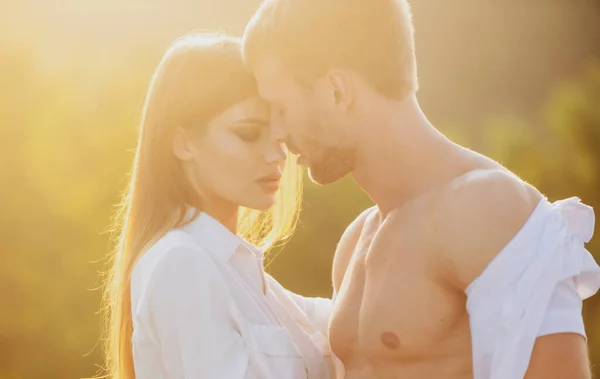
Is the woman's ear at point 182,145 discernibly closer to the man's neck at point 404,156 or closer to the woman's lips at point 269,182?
the woman's lips at point 269,182

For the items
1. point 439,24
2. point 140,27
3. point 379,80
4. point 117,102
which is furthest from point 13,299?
point 379,80

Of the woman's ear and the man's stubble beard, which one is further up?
the woman's ear

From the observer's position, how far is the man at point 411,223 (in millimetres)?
2627

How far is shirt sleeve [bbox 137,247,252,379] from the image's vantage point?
9.57 feet

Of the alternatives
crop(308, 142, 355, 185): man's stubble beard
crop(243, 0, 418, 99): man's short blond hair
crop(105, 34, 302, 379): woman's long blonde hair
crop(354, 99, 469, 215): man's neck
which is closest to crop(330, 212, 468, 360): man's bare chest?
crop(354, 99, 469, 215): man's neck

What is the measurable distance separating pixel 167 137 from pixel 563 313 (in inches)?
58.6

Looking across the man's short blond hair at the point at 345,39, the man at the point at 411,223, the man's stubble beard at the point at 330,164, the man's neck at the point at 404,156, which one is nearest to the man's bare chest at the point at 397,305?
the man at the point at 411,223

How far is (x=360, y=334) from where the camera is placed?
296cm

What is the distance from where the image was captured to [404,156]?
9.61ft

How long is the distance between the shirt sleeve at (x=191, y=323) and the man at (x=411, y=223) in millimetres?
375

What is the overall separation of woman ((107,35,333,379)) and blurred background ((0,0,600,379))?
7.35 metres

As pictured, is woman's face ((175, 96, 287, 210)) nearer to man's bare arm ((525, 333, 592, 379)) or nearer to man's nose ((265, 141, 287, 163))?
man's nose ((265, 141, 287, 163))

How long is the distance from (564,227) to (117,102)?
1018 centimetres

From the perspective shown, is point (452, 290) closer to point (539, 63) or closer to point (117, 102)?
point (117, 102)
